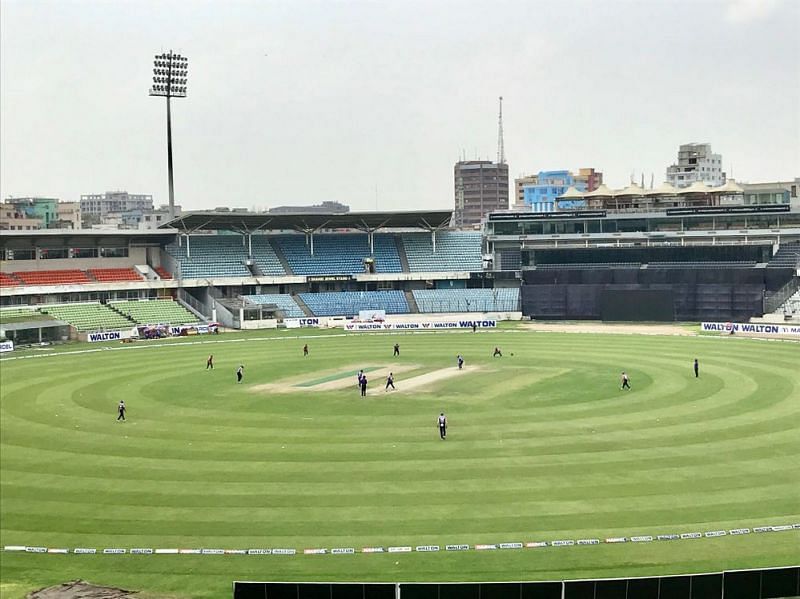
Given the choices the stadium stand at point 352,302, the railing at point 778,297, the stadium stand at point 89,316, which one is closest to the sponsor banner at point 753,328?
the railing at point 778,297

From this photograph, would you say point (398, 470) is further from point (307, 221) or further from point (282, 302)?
point (307, 221)

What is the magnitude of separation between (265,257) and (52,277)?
25.0 metres

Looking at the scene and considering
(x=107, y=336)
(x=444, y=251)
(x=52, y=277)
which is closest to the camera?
(x=107, y=336)

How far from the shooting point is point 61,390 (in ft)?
178

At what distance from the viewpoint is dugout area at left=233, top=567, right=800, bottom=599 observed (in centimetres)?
2127

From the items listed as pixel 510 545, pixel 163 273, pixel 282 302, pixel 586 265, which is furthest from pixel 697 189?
pixel 510 545

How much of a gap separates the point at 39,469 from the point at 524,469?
1895 cm

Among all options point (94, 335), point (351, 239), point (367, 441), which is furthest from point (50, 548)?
point (351, 239)

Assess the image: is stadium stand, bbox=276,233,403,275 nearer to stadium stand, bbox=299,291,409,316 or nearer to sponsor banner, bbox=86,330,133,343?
stadium stand, bbox=299,291,409,316

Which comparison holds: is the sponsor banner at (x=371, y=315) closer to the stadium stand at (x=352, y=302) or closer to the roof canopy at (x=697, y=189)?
the stadium stand at (x=352, y=302)

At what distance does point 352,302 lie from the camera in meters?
102

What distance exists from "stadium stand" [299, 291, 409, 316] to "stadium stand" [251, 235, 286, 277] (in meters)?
4.93

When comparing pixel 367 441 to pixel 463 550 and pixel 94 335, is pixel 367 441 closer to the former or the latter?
pixel 463 550

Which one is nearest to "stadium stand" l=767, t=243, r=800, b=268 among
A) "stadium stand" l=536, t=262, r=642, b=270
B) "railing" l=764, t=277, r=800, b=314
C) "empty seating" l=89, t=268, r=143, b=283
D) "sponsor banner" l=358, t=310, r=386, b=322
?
"railing" l=764, t=277, r=800, b=314
